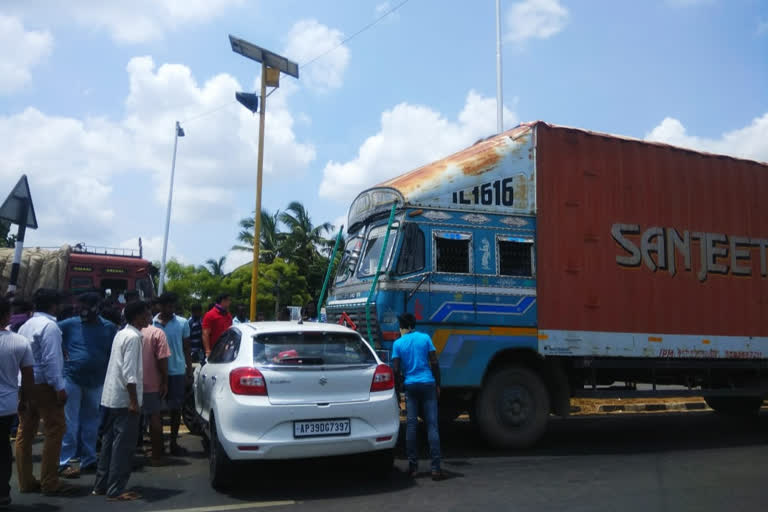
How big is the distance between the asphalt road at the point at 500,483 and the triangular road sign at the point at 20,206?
283 centimetres

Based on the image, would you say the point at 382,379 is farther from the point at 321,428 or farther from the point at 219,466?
the point at 219,466

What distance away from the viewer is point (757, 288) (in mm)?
9367

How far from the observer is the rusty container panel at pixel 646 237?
8.19 meters

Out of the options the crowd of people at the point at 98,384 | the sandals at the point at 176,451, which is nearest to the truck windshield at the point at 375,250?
the crowd of people at the point at 98,384

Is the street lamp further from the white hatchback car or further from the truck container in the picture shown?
the white hatchback car

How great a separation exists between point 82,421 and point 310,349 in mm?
2657

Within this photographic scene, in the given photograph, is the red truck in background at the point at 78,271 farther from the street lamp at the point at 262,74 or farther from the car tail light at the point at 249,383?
the car tail light at the point at 249,383

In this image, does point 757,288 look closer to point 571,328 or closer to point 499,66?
point 571,328

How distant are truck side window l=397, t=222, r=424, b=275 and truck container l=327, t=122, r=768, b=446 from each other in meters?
0.02

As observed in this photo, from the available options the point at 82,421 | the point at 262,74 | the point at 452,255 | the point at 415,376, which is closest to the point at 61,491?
the point at 82,421

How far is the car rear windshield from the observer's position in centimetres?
579

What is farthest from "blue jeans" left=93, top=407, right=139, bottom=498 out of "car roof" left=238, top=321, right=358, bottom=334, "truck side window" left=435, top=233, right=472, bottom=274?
"truck side window" left=435, top=233, right=472, bottom=274

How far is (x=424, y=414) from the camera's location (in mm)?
6609

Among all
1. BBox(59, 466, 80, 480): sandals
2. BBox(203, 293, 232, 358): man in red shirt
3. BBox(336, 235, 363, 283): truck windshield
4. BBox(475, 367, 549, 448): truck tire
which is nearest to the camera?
BBox(59, 466, 80, 480): sandals
